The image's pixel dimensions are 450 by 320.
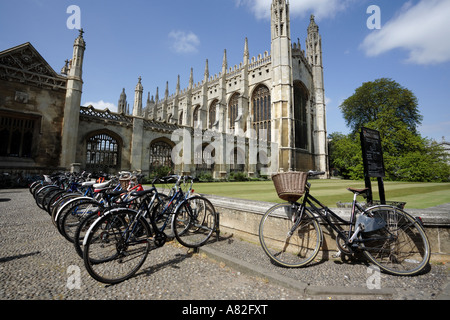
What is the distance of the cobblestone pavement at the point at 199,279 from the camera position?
1.92 m

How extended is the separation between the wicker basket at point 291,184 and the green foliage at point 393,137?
2198 cm

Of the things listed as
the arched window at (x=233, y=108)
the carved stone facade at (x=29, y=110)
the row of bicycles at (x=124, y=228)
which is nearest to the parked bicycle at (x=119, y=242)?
the row of bicycles at (x=124, y=228)

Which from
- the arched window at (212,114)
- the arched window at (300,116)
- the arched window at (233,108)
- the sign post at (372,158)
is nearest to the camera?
the sign post at (372,158)

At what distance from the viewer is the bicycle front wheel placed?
8.84 feet

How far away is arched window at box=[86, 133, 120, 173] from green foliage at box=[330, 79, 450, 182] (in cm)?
2211

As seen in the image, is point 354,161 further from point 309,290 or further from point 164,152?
point 309,290

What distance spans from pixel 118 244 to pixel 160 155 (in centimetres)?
1354

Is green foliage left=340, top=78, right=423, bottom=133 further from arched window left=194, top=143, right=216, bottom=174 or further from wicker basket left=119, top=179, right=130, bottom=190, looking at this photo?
wicker basket left=119, top=179, right=130, bottom=190

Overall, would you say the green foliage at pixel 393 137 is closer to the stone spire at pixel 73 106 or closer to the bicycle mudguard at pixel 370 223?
the bicycle mudguard at pixel 370 223

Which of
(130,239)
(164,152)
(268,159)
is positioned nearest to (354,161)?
(268,159)

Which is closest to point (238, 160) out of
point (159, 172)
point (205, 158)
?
point (205, 158)

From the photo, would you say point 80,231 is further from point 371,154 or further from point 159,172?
point 159,172

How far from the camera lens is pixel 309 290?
1926 mm

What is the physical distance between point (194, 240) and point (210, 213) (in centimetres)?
56
